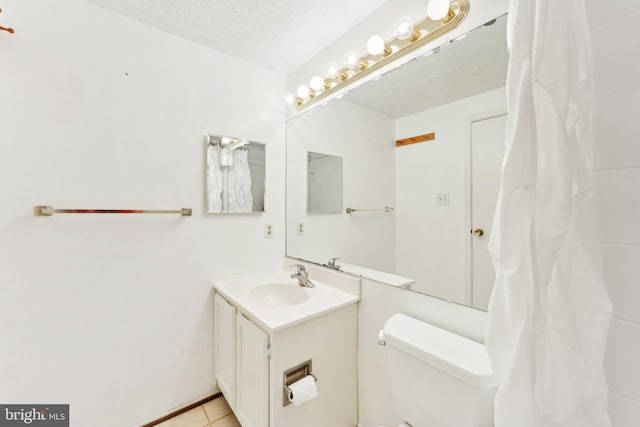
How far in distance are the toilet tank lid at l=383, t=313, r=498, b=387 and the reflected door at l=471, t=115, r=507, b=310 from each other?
166 millimetres

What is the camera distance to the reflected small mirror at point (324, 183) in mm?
1633

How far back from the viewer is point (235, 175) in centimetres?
165

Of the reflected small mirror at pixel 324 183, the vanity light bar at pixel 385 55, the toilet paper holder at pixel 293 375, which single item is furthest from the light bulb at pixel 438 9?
the toilet paper holder at pixel 293 375

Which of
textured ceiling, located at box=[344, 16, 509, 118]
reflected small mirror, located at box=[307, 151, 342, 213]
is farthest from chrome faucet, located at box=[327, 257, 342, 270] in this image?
textured ceiling, located at box=[344, 16, 509, 118]

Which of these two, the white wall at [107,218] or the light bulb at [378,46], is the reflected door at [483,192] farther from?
the white wall at [107,218]

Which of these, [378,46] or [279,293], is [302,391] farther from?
[378,46]

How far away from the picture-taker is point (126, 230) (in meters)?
1.32

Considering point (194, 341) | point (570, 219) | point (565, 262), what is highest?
point (570, 219)

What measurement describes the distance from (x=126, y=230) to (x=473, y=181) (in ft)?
5.56

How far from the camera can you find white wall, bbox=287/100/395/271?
1319mm

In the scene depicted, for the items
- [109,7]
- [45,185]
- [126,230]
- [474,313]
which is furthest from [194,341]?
[109,7]

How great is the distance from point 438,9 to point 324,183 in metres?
1.05

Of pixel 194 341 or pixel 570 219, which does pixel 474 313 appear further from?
pixel 194 341

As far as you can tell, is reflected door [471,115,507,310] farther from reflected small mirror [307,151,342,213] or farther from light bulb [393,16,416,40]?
reflected small mirror [307,151,342,213]
